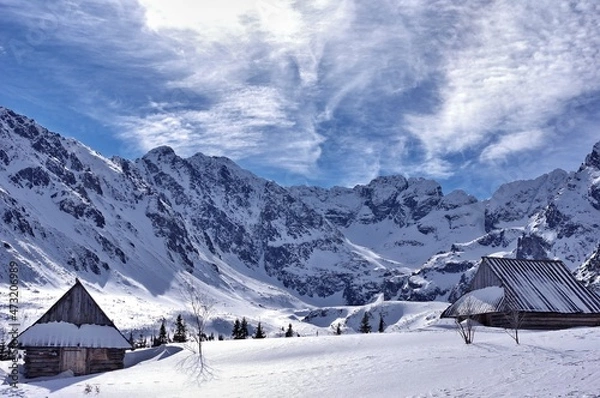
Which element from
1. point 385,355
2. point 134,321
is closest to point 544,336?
point 385,355

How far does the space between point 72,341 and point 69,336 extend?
0.52 m

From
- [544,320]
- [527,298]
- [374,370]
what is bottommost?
[374,370]

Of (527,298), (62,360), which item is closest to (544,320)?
(527,298)

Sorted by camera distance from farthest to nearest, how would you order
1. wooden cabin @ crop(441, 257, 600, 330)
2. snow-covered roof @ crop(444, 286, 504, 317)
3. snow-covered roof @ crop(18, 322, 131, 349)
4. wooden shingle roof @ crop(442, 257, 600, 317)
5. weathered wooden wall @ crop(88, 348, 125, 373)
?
snow-covered roof @ crop(444, 286, 504, 317)
wooden shingle roof @ crop(442, 257, 600, 317)
wooden cabin @ crop(441, 257, 600, 330)
weathered wooden wall @ crop(88, 348, 125, 373)
snow-covered roof @ crop(18, 322, 131, 349)

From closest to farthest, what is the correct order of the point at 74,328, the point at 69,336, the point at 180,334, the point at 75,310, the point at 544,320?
the point at 69,336 < the point at 74,328 < the point at 75,310 < the point at 544,320 < the point at 180,334

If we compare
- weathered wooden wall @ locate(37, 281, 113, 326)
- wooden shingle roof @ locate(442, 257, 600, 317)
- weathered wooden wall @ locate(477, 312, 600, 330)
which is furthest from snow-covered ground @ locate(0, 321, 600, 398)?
wooden shingle roof @ locate(442, 257, 600, 317)

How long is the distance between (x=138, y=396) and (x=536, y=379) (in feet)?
56.7

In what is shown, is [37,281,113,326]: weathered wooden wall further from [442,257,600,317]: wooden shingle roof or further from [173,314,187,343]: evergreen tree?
[173,314,187,343]: evergreen tree

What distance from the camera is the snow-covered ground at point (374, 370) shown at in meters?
21.6

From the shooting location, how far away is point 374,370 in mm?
28438

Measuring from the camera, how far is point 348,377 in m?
27.4

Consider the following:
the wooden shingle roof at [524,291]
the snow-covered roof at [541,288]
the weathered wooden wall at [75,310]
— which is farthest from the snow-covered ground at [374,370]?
the snow-covered roof at [541,288]

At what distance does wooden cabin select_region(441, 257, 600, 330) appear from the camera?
49.3 m

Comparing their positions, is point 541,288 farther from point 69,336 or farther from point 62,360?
point 62,360
